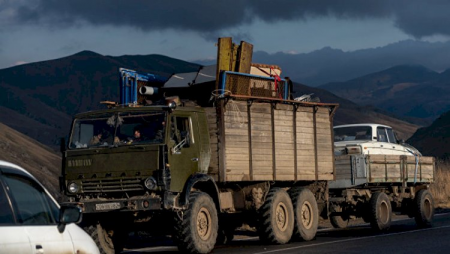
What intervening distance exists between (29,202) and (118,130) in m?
8.55

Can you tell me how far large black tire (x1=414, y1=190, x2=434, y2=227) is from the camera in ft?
76.3

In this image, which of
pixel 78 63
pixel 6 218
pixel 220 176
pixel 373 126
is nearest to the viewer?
pixel 6 218

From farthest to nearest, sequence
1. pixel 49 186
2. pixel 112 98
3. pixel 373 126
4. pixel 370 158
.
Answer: pixel 112 98, pixel 49 186, pixel 373 126, pixel 370 158

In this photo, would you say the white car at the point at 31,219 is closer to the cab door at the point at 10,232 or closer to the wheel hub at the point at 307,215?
the cab door at the point at 10,232

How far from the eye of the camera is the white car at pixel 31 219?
685 cm

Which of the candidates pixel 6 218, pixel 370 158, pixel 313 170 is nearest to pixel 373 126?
pixel 370 158

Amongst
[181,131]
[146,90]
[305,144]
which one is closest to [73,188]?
[181,131]

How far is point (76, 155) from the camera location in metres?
15.7

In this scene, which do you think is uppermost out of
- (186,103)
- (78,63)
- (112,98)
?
(78,63)

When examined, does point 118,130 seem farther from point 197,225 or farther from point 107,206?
point 197,225

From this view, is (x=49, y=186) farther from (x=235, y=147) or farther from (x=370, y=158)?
(x=235, y=147)

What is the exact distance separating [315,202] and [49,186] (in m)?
20.4

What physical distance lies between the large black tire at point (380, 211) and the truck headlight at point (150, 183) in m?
8.00

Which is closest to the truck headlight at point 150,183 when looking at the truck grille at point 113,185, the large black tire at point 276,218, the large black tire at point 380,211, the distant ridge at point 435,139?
the truck grille at point 113,185
